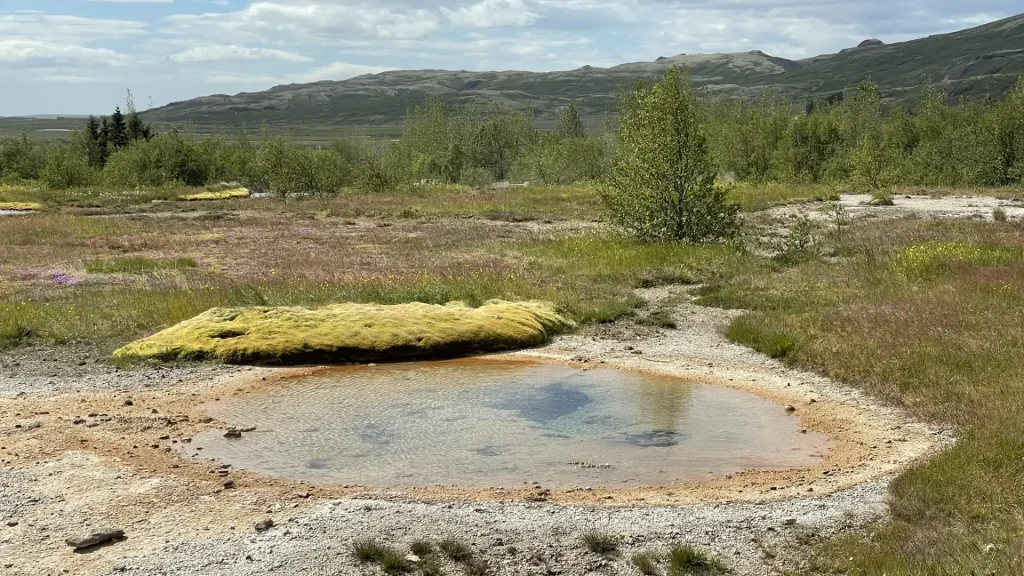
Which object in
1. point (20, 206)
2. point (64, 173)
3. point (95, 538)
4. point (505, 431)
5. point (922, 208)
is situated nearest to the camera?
point (95, 538)

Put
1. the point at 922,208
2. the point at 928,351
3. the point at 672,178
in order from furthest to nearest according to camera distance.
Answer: the point at 922,208 → the point at 672,178 → the point at 928,351

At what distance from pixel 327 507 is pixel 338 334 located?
7.65 meters

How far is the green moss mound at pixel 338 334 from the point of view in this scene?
15891 mm

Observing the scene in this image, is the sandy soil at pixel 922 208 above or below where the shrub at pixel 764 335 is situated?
below

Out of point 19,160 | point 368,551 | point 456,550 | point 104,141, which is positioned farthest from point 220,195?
point 456,550

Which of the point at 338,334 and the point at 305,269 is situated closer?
the point at 338,334

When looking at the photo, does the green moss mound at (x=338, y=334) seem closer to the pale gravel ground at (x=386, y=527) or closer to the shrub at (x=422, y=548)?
the pale gravel ground at (x=386, y=527)

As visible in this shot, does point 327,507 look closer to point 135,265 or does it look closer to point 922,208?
point 135,265

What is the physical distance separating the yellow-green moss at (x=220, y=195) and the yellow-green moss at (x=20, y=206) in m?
10.7

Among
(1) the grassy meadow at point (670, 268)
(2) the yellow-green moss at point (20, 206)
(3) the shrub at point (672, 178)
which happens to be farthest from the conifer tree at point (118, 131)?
(3) the shrub at point (672, 178)

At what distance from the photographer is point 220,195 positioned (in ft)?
227

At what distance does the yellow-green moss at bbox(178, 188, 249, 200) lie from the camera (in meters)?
66.7

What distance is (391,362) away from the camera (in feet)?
53.0

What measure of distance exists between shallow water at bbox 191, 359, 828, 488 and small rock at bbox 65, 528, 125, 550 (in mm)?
2201
